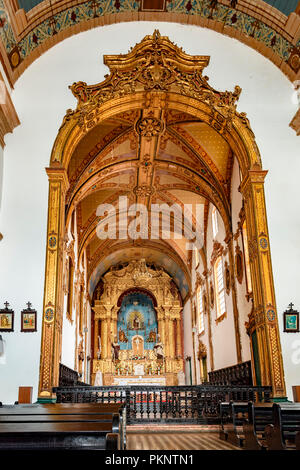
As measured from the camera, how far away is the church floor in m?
6.02

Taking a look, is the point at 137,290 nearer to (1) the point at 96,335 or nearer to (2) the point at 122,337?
(2) the point at 122,337

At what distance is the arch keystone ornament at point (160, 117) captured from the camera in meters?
8.69

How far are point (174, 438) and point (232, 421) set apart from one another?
64.1 inches

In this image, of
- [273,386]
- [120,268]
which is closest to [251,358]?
[273,386]

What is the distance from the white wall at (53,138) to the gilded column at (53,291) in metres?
0.14

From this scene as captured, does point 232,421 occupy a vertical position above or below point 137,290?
below

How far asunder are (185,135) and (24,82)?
523cm

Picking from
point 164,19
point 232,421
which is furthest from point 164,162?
point 232,421

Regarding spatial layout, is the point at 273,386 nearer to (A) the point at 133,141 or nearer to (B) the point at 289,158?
(B) the point at 289,158

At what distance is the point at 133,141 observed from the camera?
45.5ft

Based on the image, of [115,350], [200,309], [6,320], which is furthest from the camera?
[115,350]

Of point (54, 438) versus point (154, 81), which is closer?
point (54, 438)

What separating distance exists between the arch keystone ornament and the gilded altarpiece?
43.9 feet

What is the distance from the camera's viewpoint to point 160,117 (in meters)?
12.5
